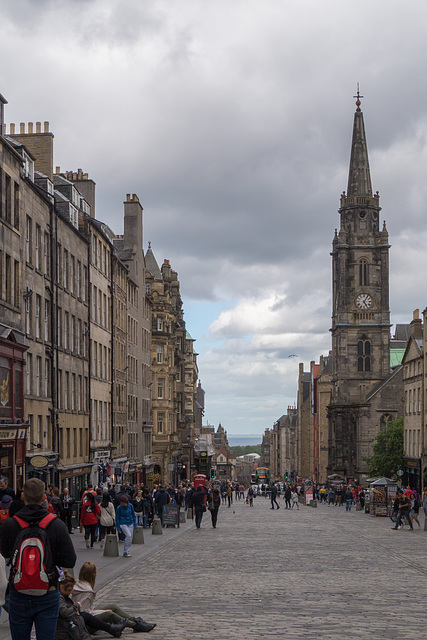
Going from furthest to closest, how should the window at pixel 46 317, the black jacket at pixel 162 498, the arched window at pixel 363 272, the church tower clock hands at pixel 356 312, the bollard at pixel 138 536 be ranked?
the arched window at pixel 363 272 < the church tower clock hands at pixel 356 312 < the window at pixel 46 317 < the black jacket at pixel 162 498 < the bollard at pixel 138 536

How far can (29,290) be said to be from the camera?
34188 mm

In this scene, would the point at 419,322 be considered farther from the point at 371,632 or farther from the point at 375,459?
the point at 371,632

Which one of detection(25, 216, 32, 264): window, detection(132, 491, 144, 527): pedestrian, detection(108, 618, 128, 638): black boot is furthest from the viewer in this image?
detection(25, 216, 32, 264): window

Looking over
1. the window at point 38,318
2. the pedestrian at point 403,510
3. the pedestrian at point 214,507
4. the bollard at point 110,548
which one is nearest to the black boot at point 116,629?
the bollard at point 110,548

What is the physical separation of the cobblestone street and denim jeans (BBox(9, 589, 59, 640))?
13.2 ft

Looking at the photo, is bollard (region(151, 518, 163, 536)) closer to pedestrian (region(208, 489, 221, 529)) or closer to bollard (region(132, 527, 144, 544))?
bollard (region(132, 527, 144, 544))

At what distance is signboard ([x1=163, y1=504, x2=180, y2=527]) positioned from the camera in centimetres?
3622

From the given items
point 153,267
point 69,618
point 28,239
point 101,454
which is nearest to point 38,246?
point 28,239

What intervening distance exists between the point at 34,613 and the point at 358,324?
107 m

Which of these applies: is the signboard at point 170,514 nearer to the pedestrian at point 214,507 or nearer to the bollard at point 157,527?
the pedestrian at point 214,507

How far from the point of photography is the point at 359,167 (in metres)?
118

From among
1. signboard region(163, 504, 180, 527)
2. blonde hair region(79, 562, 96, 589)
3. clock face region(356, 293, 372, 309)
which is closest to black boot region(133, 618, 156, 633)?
blonde hair region(79, 562, 96, 589)

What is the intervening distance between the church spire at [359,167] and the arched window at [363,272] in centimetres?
883

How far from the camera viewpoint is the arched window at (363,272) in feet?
377
